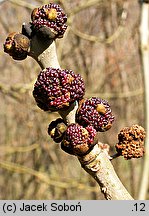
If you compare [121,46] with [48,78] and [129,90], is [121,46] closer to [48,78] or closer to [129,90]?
[129,90]

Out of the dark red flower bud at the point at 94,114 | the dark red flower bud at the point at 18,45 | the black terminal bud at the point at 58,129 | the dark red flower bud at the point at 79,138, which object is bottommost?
the dark red flower bud at the point at 79,138

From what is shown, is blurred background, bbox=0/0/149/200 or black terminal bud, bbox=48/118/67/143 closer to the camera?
black terminal bud, bbox=48/118/67/143

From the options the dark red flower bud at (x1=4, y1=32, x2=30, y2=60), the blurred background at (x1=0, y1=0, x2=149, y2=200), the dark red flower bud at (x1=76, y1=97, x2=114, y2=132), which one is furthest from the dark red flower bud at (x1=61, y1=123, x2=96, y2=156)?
the blurred background at (x1=0, y1=0, x2=149, y2=200)

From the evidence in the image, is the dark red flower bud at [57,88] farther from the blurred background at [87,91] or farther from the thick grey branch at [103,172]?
the blurred background at [87,91]

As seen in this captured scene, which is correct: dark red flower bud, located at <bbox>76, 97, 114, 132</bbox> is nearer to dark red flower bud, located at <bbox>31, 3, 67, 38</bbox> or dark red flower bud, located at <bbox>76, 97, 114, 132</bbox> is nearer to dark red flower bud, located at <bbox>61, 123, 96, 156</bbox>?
dark red flower bud, located at <bbox>61, 123, 96, 156</bbox>

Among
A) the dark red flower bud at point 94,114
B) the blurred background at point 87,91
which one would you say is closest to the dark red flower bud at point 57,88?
the dark red flower bud at point 94,114

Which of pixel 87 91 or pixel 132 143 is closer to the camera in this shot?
pixel 132 143

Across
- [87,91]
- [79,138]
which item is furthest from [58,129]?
[87,91]

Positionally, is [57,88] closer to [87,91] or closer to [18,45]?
[18,45]
